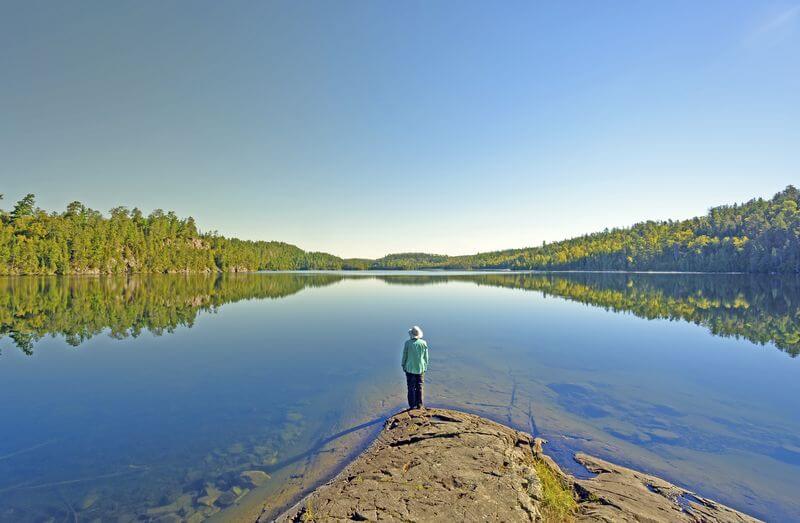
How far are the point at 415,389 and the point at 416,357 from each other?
1267 millimetres

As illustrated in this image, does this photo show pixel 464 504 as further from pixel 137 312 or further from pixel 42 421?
pixel 137 312

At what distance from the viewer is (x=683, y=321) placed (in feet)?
102

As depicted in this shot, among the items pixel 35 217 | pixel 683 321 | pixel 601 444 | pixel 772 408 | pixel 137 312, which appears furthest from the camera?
pixel 35 217

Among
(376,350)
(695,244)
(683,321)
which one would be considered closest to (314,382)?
(376,350)

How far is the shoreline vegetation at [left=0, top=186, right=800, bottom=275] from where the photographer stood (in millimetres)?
104062

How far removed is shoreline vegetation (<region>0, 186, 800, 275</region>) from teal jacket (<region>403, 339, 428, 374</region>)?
5091 inches

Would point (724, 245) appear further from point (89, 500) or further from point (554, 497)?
point (89, 500)

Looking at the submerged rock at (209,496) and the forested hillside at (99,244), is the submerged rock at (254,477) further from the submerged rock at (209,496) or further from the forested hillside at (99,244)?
the forested hillside at (99,244)

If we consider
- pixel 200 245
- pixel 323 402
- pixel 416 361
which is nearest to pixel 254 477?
pixel 323 402

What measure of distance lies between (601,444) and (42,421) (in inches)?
678

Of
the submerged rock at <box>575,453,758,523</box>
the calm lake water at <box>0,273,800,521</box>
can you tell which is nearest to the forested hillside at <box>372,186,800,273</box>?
the calm lake water at <box>0,273,800,521</box>

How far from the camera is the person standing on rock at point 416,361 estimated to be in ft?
36.4

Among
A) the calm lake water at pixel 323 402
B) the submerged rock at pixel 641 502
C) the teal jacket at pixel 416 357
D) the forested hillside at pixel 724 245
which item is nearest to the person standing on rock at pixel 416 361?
the teal jacket at pixel 416 357

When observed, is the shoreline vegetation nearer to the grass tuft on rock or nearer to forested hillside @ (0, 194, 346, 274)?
forested hillside @ (0, 194, 346, 274)
